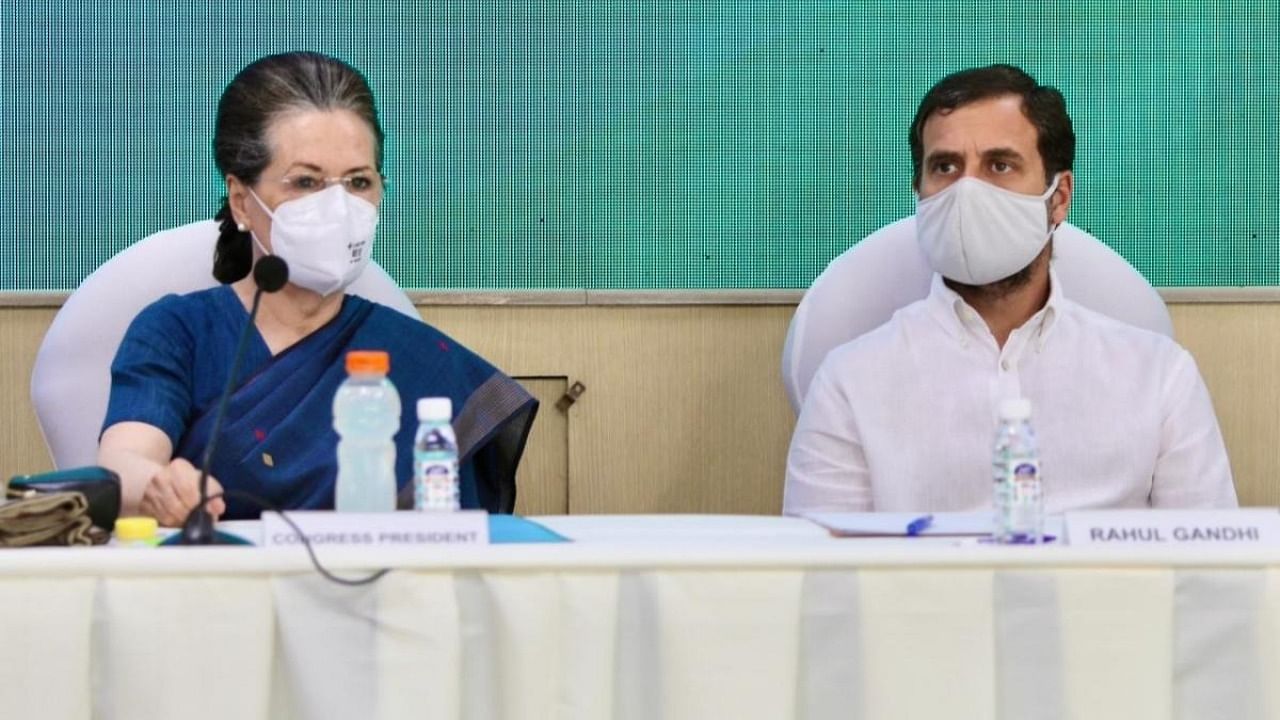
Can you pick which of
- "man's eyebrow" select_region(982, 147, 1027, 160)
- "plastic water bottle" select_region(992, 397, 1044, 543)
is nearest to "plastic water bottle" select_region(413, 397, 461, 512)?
"plastic water bottle" select_region(992, 397, 1044, 543)

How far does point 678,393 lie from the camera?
288 cm

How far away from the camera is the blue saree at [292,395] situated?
6.86 ft

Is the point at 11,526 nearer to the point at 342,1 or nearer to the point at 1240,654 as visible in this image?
the point at 1240,654

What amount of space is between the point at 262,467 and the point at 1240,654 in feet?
3.87

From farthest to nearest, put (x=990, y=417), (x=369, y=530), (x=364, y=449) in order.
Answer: (x=990, y=417) → (x=364, y=449) → (x=369, y=530)

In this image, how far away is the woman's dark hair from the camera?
2227mm

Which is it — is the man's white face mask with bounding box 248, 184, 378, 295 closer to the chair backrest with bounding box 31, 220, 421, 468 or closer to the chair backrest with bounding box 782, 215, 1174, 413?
the chair backrest with bounding box 31, 220, 421, 468

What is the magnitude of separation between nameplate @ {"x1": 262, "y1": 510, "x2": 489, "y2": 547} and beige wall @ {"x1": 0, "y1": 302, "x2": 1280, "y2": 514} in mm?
1444

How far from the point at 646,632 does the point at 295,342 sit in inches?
37.4

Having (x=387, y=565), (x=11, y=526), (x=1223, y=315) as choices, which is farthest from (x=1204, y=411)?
(x=11, y=526)

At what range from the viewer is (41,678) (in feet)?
4.43

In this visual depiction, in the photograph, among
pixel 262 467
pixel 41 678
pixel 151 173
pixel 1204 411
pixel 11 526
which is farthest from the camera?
pixel 151 173

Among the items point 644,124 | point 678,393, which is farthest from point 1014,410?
point 644,124

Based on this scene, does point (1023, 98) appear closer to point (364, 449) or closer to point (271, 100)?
point (271, 100)
